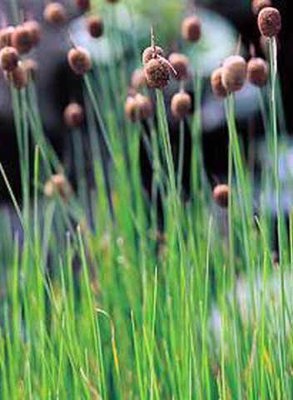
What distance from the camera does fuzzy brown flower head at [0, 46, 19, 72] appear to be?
1812 mm

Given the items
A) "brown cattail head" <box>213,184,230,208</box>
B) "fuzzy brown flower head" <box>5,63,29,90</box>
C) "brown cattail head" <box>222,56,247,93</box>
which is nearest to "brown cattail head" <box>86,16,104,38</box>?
"fuzzy brown flower head" <box>5,63,29,90</box>

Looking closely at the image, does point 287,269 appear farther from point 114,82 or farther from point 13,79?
point 114,82

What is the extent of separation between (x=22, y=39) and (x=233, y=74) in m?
0.59

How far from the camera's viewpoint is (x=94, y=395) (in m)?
1.82

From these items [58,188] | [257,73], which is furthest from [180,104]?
[58,188]

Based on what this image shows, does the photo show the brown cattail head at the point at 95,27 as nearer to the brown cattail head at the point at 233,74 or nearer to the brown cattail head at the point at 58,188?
the brown cattail head at the point at 58,188

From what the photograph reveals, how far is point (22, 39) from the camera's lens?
6.76 ft

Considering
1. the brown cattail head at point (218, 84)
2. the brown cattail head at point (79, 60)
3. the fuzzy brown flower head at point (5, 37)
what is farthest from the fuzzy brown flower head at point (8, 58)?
the brown cattail head at point (218, 84)

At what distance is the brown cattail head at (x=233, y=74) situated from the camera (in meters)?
1.56

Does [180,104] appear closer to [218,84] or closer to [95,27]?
[218,84]

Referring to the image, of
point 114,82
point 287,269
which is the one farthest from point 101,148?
point 287,269

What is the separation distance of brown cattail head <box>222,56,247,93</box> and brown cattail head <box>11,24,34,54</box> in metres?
0.56

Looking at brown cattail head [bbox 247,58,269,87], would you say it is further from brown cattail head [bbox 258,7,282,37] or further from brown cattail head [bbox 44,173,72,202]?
brown cattail head [bbox 44,173,72,202]

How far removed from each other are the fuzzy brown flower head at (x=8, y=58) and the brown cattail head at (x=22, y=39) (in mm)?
218
